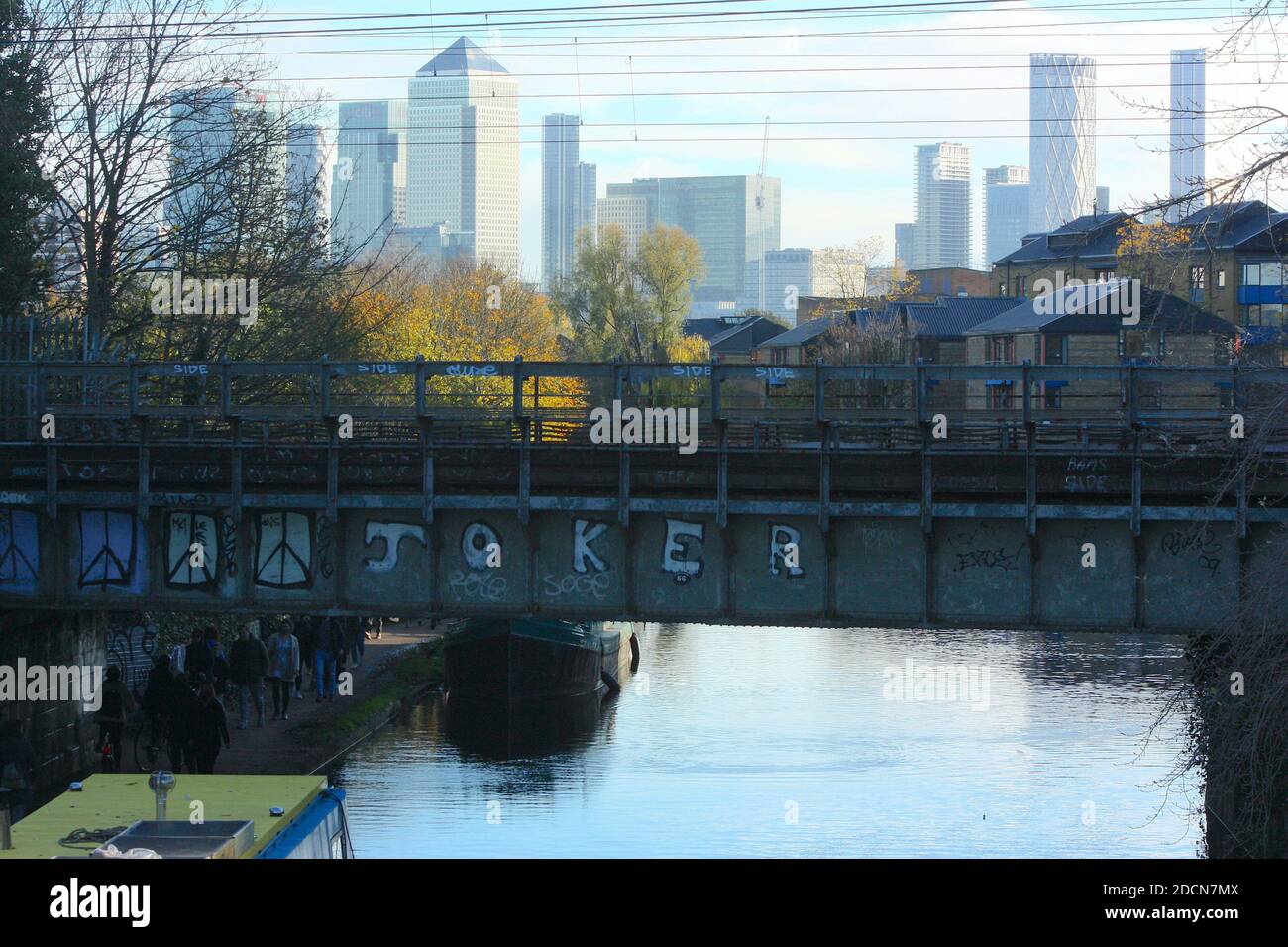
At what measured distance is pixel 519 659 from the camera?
3594 cm

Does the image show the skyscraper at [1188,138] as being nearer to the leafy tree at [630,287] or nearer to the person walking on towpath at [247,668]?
the person walking on towpath at [247,668]

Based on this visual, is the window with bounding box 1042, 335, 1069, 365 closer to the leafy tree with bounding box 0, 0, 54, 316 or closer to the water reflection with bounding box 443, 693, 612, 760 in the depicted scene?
the water reflection with bounding box 443, 693, 612, 760

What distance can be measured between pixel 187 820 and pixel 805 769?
18.0 metres

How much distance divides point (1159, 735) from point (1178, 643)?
1726 centimetres

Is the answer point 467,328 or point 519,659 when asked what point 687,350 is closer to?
point 467,328

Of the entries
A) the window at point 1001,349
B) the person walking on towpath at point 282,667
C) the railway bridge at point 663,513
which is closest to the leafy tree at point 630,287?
the window at point 1001,349

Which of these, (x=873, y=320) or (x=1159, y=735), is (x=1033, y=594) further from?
(x=873, y=320)

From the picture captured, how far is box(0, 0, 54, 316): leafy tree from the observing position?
28.5 m

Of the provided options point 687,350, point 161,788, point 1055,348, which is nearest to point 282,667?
point 161,788

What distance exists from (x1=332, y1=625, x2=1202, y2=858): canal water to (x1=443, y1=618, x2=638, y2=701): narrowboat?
859mm

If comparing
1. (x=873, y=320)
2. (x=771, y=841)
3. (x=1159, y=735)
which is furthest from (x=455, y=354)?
(x=771, y=841)

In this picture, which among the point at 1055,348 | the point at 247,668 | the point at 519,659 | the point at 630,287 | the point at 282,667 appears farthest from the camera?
the point at 630,287

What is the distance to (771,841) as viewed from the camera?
22312 millimetres

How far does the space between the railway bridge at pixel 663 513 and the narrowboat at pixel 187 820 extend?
228 inches
